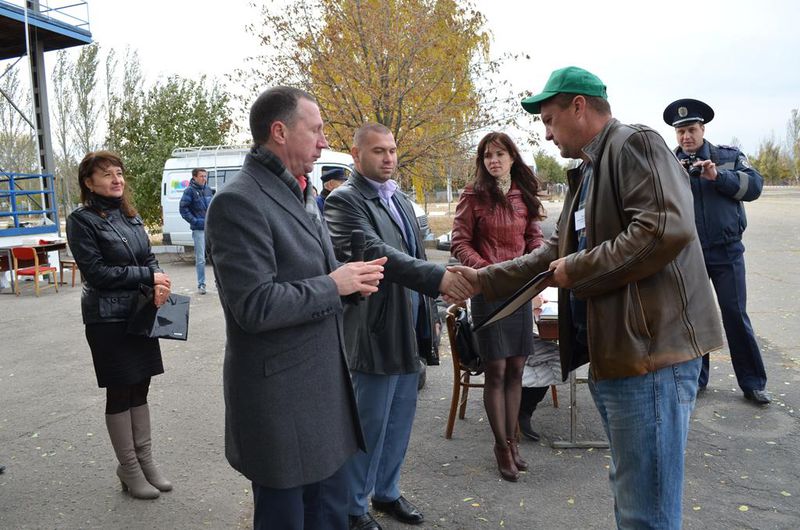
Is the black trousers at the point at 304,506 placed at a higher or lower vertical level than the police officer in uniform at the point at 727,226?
lower

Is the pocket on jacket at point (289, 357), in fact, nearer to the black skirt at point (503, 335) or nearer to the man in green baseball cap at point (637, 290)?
the man in green baseball cap at point (637, 290)

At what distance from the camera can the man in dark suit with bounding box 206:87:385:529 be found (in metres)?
2.08

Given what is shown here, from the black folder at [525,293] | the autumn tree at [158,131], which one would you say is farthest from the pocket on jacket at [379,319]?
the autumn tree at [158,131]

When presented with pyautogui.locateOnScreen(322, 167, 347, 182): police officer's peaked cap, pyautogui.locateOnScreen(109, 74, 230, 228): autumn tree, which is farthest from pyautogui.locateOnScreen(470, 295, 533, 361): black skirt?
pyautogui.locateOnScreen(109, 74, 230, 228): autumn tree

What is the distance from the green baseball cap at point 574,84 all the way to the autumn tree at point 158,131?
69.3ft

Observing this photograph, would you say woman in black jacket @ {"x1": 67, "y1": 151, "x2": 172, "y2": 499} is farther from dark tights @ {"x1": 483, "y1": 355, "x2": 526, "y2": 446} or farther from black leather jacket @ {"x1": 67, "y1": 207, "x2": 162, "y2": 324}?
dark tights @ {"x1": 483, "y1": 355, "x2": 526, "y2": 446}

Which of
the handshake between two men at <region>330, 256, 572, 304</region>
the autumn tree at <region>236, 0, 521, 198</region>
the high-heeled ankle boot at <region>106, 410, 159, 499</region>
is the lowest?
the high-heeled ankle boot at <region>106, 410, 159, 499</region>

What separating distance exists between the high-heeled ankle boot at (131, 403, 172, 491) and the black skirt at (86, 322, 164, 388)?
28 centimetres

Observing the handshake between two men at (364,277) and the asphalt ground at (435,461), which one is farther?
the asphalt ground at (435,461)

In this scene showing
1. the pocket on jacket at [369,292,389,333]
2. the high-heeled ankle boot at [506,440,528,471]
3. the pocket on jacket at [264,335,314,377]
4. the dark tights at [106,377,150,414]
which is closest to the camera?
the pocket on jacket at [264,335,314,377]

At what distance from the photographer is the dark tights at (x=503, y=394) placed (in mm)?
4031

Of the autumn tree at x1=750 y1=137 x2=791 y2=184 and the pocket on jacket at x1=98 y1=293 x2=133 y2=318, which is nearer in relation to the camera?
the pocket on jacket at x1=98 y1=293 x2=133 y2=318

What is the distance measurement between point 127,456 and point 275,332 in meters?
2.20

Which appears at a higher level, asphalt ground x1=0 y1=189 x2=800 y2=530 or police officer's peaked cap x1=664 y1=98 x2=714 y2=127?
police officer's peaked cap x1=664 y1=98 x2=714 y2=127
